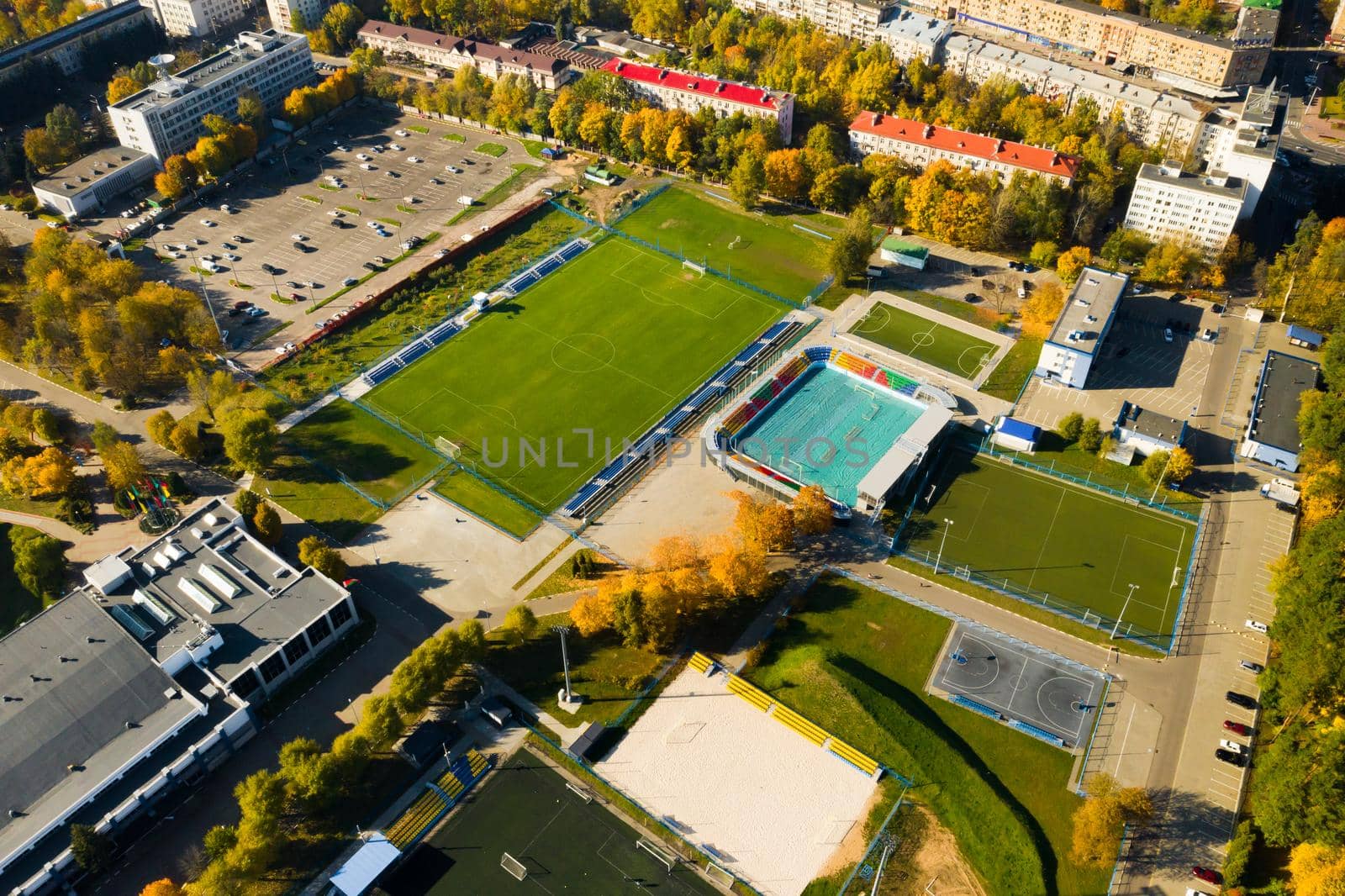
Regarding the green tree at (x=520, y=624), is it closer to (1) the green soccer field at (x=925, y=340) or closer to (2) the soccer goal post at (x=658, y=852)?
(2) the soccer goal post at (x=658, y=852)

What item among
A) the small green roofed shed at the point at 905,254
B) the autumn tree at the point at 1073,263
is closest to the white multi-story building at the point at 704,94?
the small green roofed shed at the point at 905,254

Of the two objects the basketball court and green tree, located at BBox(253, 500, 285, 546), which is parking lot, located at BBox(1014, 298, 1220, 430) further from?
green tree, located at BBox(253, 500, 285, 546)

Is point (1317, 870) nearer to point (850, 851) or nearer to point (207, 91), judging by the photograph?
point (850, 851)

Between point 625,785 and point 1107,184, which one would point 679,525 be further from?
point 1107,184

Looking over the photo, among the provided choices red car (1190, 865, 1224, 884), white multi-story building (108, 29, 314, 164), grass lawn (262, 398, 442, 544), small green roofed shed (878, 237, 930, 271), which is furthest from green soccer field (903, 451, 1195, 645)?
white multi-story building (108, 29, 314, 164)

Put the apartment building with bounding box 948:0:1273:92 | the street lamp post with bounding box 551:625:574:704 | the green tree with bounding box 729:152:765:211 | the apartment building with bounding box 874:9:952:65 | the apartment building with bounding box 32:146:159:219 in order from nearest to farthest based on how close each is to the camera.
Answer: the street lamp post with bounding box 551:625:574:704 → the green tree with bounding box 729:152:765:211 → the apartment building with bounding box 32:146:159:219 → the apartment building with bounding box 948:0:1273:92 → the apartment building with bounding box 874:9:952:65

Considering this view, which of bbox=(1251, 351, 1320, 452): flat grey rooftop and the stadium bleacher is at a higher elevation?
bbox=(1251, 351, 1320, 452): flat grey rooftop
